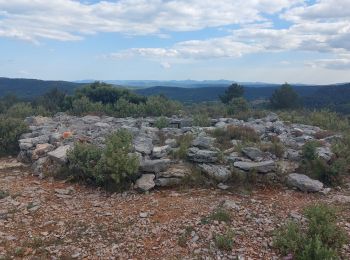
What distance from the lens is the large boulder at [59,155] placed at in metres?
10.2

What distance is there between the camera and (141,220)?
7.40 metres

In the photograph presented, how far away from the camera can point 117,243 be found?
22.0 feet

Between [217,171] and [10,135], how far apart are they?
751 cm

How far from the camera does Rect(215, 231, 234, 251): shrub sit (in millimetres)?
6414

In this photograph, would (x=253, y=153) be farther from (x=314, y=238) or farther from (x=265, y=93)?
(x=265, y=93)

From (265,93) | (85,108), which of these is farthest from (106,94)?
(265,93)

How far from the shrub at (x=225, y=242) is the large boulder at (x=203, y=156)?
125 inches

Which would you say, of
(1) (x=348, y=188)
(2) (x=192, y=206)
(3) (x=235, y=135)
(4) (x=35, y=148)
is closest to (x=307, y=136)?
(3) (x=235, y=135)

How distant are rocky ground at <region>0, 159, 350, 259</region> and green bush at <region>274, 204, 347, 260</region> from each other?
0.20 metres

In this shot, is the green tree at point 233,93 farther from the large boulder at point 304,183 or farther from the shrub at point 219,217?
the shrub at point 219,217

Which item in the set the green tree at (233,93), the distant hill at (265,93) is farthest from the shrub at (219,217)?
the distant hill at (265,93)

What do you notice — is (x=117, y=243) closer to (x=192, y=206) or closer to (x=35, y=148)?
(x=192, y=206)

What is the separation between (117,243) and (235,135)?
22.9 feet

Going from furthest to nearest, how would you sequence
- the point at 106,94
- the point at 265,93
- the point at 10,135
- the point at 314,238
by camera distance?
the point at 265,93, the point at 106,94, the point at 10,135, the point at 314,238
